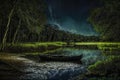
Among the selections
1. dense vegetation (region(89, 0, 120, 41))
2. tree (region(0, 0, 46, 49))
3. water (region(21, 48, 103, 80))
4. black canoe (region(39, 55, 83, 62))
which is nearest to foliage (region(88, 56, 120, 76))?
water (region(21, 48, 103, 80))

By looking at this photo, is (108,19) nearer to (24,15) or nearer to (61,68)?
(61,68)

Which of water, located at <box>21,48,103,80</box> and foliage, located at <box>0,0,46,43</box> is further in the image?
foliage, located at <box>0,0,46,43</box>

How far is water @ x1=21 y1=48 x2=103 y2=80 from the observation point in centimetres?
920

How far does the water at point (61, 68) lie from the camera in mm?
9203

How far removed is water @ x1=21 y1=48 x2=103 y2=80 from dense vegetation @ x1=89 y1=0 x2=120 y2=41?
0.96m

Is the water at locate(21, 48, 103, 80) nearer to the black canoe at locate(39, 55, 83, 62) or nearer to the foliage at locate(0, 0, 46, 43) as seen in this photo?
the black canoe at locate(39, 55, 83, 62)

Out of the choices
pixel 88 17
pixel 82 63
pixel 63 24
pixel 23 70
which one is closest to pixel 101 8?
pixel 88 17

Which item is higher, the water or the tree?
the tree

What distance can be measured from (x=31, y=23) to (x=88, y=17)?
358 centimetres

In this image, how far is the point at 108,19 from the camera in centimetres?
1007

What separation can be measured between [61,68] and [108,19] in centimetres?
268

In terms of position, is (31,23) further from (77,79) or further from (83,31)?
(77,79)

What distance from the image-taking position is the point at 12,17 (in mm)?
14266

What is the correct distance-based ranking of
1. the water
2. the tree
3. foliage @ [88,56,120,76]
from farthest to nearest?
the tree → the water → foliage @ [88,56,120,76]
